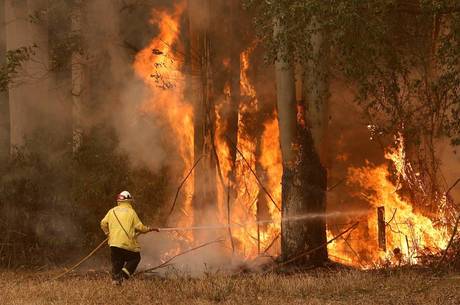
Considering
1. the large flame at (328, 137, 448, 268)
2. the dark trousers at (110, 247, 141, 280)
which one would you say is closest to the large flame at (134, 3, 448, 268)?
the large flame at (328, 137, 448, 268)

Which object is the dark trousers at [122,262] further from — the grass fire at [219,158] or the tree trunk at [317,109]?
the tree trunk at [317,109]

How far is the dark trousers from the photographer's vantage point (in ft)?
37.2

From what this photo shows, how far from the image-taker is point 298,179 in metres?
12.9

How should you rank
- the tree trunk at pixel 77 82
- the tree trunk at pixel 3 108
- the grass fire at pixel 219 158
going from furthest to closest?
the tree trunk at pixel 3 108 → the tree trunk at pixel 77 82 → the grass fire at pixel 219 158

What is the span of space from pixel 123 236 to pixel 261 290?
8.02 ft

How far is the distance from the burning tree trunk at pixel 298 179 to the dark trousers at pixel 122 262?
2.86 m

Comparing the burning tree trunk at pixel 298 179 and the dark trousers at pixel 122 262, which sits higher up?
the burning tree trunk at pixel 298 179

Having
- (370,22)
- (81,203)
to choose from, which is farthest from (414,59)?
(81,203)

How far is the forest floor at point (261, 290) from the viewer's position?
9.52 metres

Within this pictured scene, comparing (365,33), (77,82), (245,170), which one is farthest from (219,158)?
(365,33)

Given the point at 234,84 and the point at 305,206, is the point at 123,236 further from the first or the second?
the point at 234,84

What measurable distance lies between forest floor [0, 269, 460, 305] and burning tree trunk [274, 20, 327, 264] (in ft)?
4.50

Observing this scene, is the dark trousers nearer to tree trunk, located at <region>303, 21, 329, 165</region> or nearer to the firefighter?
the firefighter

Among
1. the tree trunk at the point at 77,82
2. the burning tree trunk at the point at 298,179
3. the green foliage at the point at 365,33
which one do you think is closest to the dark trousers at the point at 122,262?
the burning tree trunk at the point at 298,179
